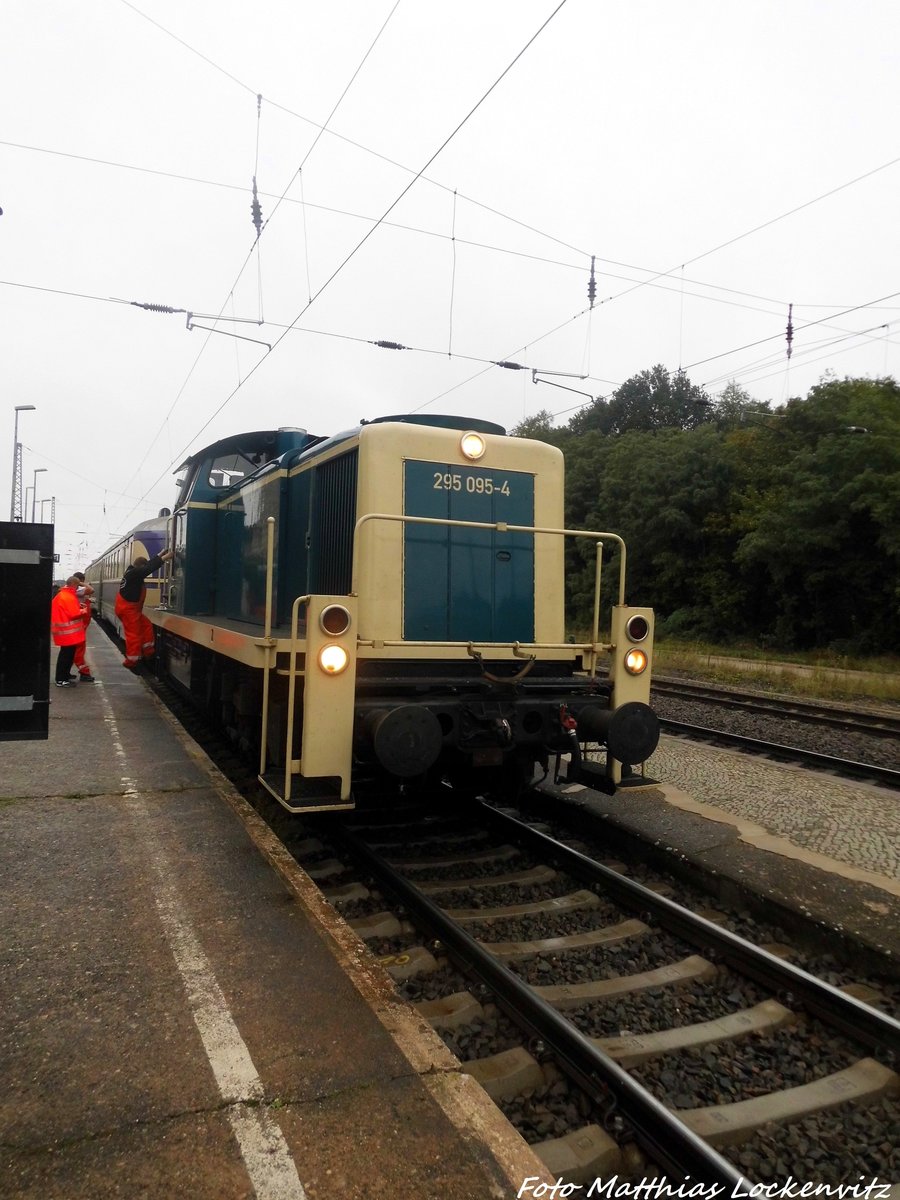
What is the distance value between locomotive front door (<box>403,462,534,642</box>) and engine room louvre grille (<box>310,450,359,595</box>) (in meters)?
→ 0.45

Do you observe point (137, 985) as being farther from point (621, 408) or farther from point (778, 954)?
point (621, 408)

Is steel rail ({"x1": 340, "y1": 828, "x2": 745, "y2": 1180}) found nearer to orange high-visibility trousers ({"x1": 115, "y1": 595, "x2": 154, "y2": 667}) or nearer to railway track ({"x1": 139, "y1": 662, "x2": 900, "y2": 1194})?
railway track ({"x1": 139, "y1": 662, "x2": 900, "y2": 1194})

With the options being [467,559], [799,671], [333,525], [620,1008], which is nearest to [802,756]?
[467,559]

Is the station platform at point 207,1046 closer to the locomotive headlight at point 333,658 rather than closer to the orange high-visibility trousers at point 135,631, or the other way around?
the locomotive headlight at point 333,658

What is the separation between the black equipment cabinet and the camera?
2924 mm

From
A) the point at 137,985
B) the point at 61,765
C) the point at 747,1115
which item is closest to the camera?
the point at 747,1115

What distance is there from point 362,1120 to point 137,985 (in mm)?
1235

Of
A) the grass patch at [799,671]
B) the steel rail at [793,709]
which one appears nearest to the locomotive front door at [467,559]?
the steel rail at [793,709]

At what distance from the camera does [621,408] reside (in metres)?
50.6

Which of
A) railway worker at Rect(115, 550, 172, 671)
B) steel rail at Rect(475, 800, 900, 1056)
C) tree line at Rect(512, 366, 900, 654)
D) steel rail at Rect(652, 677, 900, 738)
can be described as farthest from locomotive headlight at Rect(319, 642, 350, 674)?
tree line at Rect(512, 366, 900, 654)

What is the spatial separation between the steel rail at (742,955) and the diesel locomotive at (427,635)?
725 mm

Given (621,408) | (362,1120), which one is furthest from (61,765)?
(621,408)

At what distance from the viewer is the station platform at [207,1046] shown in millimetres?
2115

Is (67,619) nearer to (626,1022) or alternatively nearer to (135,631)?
(135,631)
